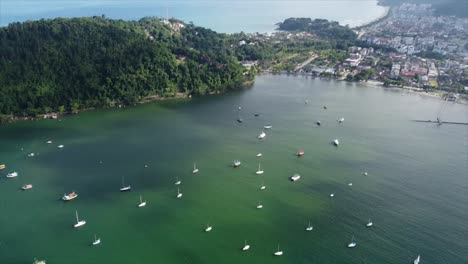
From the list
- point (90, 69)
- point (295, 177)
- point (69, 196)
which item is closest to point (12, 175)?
point (69, 196)

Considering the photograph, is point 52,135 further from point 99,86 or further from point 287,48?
point 287,48

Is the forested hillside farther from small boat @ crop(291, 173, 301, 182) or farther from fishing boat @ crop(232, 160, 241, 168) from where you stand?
small boat @ crop(291, 173, 301, 182)

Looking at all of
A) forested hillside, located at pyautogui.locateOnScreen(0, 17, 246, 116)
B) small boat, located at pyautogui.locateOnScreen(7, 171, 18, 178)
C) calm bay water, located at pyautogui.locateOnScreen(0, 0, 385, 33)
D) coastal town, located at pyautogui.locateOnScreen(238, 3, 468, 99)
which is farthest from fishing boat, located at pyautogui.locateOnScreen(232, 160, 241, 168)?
calm bay water, located at pyautogui.locateOnScreen(0, 0, 385, 33)

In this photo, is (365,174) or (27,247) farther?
(365,174)

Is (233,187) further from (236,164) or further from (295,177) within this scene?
(295,177)

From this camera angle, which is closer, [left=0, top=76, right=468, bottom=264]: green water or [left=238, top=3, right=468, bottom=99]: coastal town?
[left=0, top=76, right=468, bottom=264]: green water

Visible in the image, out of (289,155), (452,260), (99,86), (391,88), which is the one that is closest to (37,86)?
(99,86)

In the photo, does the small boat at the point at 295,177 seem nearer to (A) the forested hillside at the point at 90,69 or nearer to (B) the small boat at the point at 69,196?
(B) the small boat at the point at 69,196

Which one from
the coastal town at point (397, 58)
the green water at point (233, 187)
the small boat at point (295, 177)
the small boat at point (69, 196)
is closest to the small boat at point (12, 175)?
the green water at point (233, 187)
